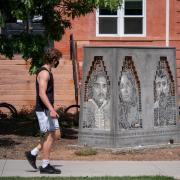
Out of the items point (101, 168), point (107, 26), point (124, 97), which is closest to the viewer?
point (101, 168)

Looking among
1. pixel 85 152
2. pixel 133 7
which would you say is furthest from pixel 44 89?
pixel 133 7

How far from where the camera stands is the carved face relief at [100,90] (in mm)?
13789

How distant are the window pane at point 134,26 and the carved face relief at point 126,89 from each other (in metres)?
10.0

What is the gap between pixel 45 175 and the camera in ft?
35.4

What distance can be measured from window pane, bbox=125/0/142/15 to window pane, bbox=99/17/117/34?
0.63 metres

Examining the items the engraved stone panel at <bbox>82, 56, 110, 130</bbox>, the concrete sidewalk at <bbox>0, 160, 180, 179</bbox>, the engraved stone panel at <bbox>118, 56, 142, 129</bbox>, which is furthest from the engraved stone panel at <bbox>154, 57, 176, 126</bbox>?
the concrete sidewalk at <bbox>0, 160, 180, 179</bbox>

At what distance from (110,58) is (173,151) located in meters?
2.31

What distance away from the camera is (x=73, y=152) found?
523 inches

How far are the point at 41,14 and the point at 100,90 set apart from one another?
8.31ft

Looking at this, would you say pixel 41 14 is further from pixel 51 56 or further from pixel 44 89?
pixel 44 89

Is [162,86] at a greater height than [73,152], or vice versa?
[162,86]

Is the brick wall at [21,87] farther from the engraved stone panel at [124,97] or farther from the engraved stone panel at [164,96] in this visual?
the engraved stone panel at [124,97]

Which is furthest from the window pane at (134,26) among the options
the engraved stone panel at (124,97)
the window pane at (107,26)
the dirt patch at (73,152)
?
the dirt patch at (73,152)

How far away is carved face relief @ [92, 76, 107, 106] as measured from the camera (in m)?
13.8
